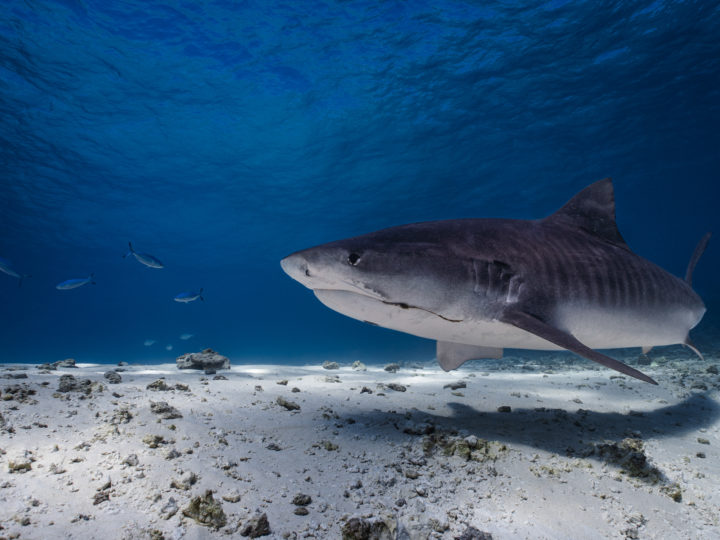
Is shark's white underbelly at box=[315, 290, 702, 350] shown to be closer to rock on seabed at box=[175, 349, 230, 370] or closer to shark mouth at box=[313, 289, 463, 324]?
shark mouth at box=[313, 289, 463, 324]

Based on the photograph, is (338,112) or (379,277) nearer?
(379,277)

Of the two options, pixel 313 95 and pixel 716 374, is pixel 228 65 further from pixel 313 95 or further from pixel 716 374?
pixel 716 374

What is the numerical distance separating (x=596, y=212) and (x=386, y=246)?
252cm

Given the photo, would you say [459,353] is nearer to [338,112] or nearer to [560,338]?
[560,338]

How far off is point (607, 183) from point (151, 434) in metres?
4.48

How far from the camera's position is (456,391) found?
14.6ft

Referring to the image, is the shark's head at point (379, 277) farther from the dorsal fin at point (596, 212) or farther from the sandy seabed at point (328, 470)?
the dorsal fin at point (596, 212)

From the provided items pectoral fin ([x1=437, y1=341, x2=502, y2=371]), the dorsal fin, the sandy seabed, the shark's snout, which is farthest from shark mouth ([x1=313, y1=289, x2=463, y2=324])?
the dorsal fin

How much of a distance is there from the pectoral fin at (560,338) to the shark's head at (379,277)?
46cm

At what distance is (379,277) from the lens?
2207 mm

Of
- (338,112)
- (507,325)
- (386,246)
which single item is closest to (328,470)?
(386,246)

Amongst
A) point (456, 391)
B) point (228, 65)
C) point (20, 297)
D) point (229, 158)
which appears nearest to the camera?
point (456, 391)

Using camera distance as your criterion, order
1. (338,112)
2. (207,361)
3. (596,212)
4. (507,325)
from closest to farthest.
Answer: (507,325) → (596,212) → (207,361) → (338,112)

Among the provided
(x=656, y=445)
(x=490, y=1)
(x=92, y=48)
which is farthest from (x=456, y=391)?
(x=92, y=48)
